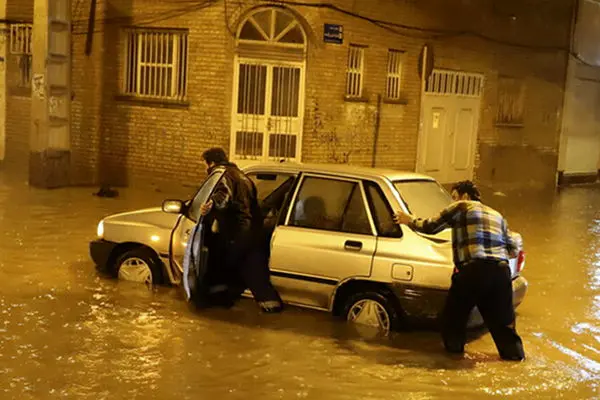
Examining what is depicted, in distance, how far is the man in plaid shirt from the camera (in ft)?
20.9

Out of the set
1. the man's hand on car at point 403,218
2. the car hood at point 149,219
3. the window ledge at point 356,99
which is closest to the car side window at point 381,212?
the man's hand on car at point 403,218

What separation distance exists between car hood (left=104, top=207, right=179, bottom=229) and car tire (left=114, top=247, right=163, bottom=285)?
0.28 metres

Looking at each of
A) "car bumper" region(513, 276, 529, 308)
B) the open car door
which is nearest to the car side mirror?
the open car door

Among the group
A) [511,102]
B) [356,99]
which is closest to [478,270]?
[356,99]

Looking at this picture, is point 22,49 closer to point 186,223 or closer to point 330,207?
point 186,223

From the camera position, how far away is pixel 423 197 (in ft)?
24.4

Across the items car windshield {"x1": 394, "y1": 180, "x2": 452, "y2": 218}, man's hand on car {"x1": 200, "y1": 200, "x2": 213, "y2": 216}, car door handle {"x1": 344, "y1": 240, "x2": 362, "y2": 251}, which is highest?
car windshield {"x1": 394, "y1": 180, "x2": 452, "y2": 218}

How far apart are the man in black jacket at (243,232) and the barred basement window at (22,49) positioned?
12616mm

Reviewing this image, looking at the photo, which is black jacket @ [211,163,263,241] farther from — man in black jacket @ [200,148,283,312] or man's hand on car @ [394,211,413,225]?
man's hand on car @ [394,211,413,225]

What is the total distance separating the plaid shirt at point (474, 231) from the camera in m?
6.37

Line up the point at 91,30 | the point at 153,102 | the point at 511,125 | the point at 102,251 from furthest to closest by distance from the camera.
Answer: the point at 511,125, the point at 91,30, the point at 153,102, the point at 102,251

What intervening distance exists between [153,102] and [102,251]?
8048 millimetres

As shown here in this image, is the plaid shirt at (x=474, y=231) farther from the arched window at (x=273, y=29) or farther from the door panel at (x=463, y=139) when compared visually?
the door panel at (x=463, y=139)

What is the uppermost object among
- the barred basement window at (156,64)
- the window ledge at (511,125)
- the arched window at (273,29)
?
the arched window at (273,29)
